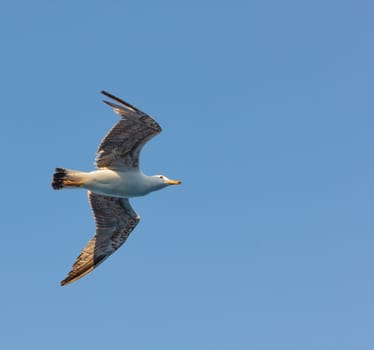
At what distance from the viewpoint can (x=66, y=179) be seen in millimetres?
33938

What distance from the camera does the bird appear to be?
32406 mm

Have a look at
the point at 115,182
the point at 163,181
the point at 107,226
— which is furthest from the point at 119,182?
the point at 107,226

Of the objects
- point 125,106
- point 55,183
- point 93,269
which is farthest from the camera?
point 93,269

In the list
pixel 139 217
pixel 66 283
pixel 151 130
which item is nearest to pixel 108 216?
pixel 139 217

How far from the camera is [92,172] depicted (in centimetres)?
3409

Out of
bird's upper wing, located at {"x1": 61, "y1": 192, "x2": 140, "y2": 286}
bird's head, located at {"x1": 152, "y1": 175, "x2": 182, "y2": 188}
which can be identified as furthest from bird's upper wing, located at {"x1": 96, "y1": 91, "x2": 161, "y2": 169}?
bird's upper wing, located at {"x1": 61, "y1": 192, "x2": 140, "y2": 286}

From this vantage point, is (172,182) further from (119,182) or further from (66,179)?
(66,179)

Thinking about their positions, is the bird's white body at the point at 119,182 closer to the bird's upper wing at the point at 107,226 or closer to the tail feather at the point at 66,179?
the tail feather at the point at 66,179

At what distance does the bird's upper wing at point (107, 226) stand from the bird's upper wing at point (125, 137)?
9.95 ft

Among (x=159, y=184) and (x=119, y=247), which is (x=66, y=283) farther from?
(x=159, y=184)

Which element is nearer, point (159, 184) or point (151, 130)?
point (151, 130)

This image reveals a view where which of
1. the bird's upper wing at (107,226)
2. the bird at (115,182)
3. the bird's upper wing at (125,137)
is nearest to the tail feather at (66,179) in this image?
the bird at (115,182)

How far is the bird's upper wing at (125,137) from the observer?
3181 cm

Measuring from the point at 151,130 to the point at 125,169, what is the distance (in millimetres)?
2776
